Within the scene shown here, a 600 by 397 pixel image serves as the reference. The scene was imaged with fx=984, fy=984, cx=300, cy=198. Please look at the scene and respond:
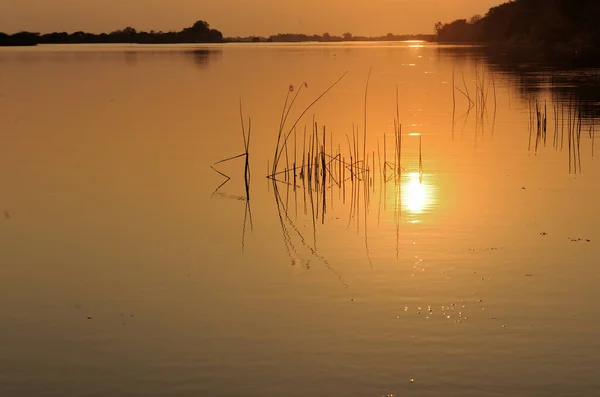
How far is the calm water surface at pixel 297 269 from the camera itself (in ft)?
22.3

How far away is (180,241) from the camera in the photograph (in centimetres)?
Result: 1066

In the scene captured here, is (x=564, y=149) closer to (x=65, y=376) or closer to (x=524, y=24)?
(x=65, y=376)

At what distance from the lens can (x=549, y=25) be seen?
70.1 metres

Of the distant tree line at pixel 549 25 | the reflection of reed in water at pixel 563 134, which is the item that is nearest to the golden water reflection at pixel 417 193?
the reflection of reed in water at pixel 563 134

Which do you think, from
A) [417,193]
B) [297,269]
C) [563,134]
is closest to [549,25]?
[563,134]

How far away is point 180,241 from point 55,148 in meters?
8.42

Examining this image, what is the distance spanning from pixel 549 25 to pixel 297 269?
212 feet

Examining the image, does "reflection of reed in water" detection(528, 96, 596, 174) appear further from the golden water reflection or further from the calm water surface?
the golden water reflection

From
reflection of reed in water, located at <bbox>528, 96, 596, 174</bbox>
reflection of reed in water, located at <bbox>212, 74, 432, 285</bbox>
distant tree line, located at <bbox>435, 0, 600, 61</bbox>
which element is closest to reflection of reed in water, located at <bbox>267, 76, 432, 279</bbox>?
reflection of reed in water, located at <bbox>212, 74, 432, 285</bbox>

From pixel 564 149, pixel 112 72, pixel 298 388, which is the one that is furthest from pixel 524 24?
pixel 298 388

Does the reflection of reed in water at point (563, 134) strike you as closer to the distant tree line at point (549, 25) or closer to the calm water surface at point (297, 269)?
the calm water surface at point (297, 269)

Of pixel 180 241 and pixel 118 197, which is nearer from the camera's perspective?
pixel 180 241

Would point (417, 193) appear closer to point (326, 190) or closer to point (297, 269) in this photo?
point (326, 190)

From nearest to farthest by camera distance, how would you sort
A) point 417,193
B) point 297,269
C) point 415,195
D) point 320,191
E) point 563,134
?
point 297,269 < point 415,195 < point 417,193 < point 320,191 < point 563,134
